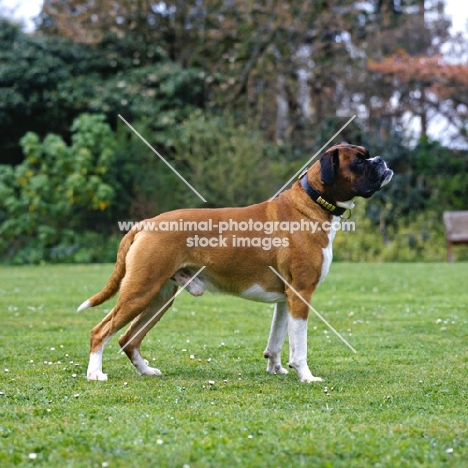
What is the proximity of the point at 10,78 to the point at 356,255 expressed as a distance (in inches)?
395

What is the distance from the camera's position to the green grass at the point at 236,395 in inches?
147

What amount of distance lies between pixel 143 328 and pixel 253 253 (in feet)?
3.55

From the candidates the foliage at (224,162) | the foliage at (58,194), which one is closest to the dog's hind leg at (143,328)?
the foliage at (224,162)

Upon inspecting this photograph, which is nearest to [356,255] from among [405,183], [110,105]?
[405,183]

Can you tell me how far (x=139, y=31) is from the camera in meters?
21.6

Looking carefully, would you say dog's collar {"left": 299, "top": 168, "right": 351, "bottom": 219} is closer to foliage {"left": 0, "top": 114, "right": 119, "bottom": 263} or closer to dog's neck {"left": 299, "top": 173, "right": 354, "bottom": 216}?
dog's neck {"left": 299, "top": 173, "right": 354, "bottom": 216}

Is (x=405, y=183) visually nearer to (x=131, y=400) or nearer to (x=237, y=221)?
(x=237, y=221)

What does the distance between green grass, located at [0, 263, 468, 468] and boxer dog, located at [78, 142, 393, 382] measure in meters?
0.46

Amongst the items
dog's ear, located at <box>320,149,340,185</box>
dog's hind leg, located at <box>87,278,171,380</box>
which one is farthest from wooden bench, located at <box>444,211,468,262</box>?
dog's hind leg, located at <box>87,278,171,380</box>

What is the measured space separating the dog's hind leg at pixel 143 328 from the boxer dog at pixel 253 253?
10mm

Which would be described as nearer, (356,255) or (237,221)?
(237,221)

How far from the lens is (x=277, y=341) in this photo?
6.19 meters

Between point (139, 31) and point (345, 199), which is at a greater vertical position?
point (139, 31)

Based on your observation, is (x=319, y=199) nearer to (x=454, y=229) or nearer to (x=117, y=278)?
(x=117, y=278)
